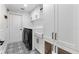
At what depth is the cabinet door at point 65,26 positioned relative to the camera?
778 mm

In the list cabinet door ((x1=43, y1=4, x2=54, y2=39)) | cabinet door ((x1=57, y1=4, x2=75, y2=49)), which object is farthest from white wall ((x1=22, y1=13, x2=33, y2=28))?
cabinet door ((x1=57, y1=4, x2=75, y2=49))

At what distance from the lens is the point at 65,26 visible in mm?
870

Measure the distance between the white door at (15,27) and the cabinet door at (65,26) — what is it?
3.47 m

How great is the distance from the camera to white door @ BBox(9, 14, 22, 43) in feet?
12.9

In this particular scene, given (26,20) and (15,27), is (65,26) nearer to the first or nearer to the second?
(15,27)

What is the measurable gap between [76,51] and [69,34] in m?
0.20

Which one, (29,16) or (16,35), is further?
(29,16)

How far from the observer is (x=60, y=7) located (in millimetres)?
974

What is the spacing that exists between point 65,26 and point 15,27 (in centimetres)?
363

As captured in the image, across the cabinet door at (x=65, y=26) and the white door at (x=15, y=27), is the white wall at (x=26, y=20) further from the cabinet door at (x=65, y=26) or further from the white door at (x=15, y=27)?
the cabinet door at (x=65, y=26)
